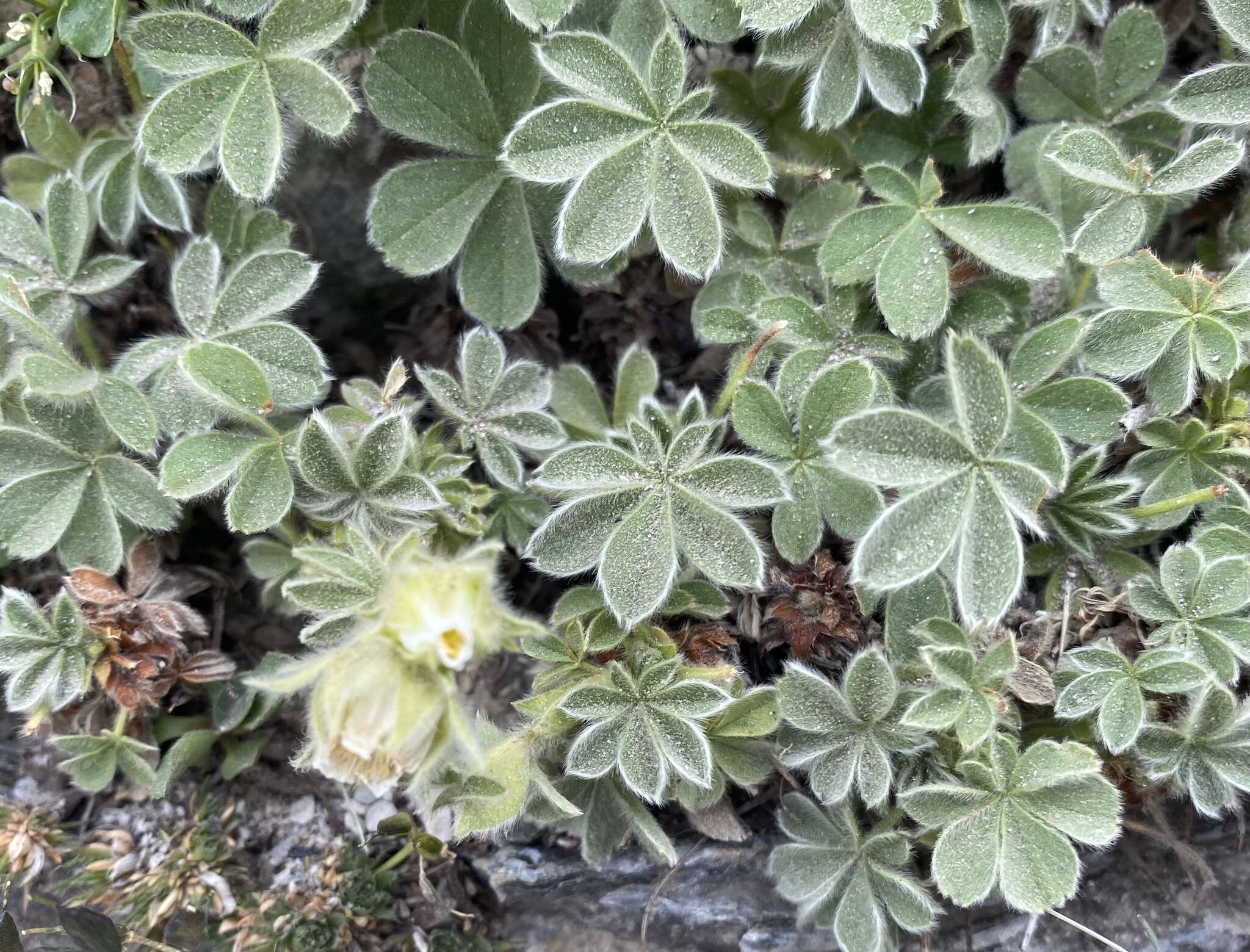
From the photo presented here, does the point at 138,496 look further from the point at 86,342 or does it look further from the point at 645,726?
the point at 645,726

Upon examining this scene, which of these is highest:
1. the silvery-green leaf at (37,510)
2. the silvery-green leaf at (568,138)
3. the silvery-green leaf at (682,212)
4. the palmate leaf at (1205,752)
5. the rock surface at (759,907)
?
the silvery-green leaf at (568,138)

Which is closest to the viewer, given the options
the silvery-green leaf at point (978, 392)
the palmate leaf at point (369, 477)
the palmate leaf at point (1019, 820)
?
Answer: the silvery-green leaf at point (978, 392)

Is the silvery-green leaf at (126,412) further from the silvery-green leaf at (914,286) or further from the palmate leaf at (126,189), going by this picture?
the silvery-green leaf at (914,286)

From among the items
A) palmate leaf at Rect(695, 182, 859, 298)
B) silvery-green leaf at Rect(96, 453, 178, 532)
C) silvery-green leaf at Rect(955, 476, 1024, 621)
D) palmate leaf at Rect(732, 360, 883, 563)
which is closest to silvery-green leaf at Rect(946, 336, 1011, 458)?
silvery-green leaf at Rect(955, 476, 1024, 621)

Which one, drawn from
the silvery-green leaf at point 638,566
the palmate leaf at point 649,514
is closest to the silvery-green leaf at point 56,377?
the palmate leaf at point 649,514

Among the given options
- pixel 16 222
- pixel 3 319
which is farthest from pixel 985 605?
pixel 16 222

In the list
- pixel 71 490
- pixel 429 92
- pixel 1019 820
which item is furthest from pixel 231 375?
pixel 1019 820

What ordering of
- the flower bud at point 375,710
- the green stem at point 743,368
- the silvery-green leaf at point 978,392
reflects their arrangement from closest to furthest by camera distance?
the flower bud at point 375,710 → the silvery-green leaf at point 978,392 → the green stem at point 743,368

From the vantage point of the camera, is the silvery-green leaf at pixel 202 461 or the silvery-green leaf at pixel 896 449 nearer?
the silvery-green leaf at pixel 896 449

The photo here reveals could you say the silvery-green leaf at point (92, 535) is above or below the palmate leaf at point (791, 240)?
below

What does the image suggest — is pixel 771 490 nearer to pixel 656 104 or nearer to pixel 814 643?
pixel 814 643
